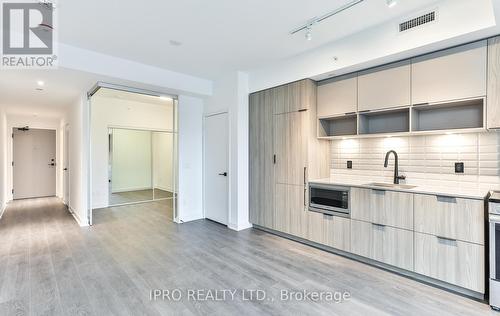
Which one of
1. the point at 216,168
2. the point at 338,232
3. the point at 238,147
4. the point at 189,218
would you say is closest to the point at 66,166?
the point at 189,218

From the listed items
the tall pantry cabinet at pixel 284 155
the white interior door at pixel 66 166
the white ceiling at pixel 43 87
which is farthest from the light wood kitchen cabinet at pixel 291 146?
the white interior door at pixel 66 166

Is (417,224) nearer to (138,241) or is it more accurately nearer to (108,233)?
(138,241)

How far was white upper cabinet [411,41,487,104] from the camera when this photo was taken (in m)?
2.38

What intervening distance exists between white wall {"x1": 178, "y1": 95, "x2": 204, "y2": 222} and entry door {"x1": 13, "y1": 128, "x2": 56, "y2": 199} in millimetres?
5883

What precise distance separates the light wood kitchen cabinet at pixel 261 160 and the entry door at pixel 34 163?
7.32 metres

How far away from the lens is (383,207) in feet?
9.21

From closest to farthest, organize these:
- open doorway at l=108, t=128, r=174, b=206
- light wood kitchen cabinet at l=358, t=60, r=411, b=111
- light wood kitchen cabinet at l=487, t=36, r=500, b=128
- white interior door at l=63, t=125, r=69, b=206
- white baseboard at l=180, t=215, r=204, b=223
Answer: light wood kitchen cabinet at l=487, t=36, r=500, b=128 → light wood kitchen cabinet at l=358, t=60, r=411, b=111 → white baseboard at l=180, t=215, r=204, b=223 → white interior door at l=63, t=125, r=69, b=206 → open doorway at l=108, t=128, r=174, b=206

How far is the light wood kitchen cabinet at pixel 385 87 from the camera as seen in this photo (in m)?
2.84

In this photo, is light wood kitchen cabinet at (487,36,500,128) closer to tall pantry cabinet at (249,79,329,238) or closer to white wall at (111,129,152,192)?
tall pantry cabinet at (249,79,329,238)

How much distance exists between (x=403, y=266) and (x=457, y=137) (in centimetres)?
154

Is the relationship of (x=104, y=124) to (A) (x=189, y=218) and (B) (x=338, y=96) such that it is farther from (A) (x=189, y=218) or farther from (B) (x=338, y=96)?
(B) (x=338, y=96)

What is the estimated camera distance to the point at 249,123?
14.7 feet

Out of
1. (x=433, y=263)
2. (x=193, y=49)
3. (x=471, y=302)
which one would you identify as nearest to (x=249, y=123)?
(x=193, y=49)

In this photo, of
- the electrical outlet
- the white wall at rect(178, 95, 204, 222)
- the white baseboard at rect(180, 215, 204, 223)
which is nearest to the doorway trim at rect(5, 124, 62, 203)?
the white wall at rect(178, 95, 204, 222)
